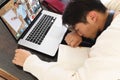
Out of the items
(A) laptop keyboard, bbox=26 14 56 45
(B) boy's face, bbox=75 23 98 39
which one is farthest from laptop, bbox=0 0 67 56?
(B) boy's face, bbox=75 23 98 39

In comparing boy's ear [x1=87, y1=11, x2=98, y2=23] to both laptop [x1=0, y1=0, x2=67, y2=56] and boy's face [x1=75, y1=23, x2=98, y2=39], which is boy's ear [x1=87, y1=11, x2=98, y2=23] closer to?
boy's face [x1=75, y1=23, x2=98, y2=39]

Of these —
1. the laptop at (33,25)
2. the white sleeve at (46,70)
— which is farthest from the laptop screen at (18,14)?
the white sleeve at (46,70)

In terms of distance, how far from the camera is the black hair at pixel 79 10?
1.07 m

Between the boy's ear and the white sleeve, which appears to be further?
the boy's ear

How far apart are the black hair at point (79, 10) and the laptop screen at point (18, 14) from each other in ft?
0.69

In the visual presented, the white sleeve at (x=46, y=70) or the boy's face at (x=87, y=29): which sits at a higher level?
the boy's face at (x=87, y=29)

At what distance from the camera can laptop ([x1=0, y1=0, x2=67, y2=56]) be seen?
1.03 metres

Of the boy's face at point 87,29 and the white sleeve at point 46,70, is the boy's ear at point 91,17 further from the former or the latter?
the white sleeve at point 46,70

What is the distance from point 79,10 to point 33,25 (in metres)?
0.29

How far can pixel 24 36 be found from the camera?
112 centimetres

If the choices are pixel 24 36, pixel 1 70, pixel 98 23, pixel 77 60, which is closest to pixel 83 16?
pixel 98 23

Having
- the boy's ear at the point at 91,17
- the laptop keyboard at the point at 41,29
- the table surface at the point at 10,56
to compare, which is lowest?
the table surface at the point at 10,56

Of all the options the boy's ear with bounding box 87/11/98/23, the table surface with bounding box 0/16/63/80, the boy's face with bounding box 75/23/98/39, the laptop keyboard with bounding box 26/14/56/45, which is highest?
the boy's ear with bounding box 87/11/98/23

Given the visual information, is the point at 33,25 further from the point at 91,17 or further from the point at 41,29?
the point at 91,17
